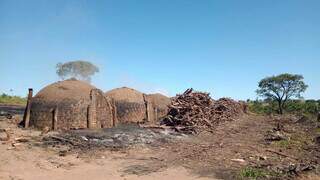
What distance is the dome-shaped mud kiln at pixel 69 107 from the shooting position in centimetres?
1997

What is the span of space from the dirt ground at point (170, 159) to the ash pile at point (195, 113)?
3.10 m

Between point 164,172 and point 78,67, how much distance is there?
2428 inches

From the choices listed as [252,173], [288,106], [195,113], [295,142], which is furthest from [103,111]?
[288,106]

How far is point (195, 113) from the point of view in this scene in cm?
2341

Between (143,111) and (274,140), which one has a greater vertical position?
(143,111)

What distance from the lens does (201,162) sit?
13.7 metres

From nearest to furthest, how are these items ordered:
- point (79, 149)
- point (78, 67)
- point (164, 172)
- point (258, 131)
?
point (164, 172) → point (79, 149) → point (258, 131) → point (78, 67)

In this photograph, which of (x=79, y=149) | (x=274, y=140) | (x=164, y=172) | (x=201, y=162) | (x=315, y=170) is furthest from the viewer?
(x=274, y=140)

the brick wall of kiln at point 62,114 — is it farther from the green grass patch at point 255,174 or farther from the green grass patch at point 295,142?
the green grass patch at point 255,174

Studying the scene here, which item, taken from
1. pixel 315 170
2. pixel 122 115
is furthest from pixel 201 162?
pixel 122 115

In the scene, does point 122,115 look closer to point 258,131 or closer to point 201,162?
point 258,131

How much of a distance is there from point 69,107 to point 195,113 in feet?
25.5

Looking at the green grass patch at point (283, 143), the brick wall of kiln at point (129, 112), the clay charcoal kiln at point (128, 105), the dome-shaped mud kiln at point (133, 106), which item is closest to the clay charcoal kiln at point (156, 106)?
the dome-shaped mud kiln at point (133, 106)

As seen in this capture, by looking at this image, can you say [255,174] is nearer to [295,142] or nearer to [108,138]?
[295,142]
